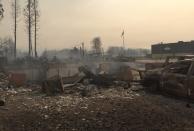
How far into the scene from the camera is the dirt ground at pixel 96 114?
953 centimetres

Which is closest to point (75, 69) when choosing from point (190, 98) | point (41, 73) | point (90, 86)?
point (41, 73)

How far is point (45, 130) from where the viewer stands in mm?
9242

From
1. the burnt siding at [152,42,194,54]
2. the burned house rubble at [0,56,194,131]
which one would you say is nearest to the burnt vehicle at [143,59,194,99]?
the burned house rubble at [0,56,194,131]

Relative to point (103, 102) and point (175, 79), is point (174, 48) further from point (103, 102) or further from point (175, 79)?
point (103, 102)

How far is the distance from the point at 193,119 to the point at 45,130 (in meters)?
4.09

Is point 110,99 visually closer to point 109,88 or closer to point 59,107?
point 59,107

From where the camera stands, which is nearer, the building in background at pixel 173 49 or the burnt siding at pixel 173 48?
the building in background at pixel 173 49

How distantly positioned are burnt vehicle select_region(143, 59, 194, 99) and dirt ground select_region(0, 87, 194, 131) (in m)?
0.40

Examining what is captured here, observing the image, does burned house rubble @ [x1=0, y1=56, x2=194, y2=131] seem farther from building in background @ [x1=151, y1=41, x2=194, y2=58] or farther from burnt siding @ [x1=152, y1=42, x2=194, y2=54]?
burnt siding @ [x1=152, y1=42, x2=194, y2=54]

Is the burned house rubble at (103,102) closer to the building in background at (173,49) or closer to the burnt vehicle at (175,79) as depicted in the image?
the burnt vehicle at (175,79)

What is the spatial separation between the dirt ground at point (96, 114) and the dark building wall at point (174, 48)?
51.9 meters

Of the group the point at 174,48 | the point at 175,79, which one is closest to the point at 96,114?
the point at 175,79

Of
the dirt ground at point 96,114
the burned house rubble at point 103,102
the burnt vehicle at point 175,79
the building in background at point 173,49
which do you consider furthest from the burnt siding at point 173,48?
the dirt ground at point 96,114

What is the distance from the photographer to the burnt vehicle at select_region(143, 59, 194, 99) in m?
13.0
